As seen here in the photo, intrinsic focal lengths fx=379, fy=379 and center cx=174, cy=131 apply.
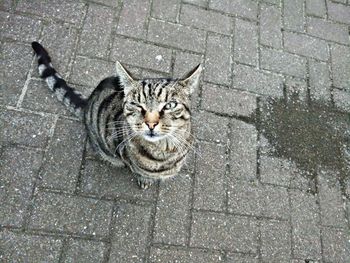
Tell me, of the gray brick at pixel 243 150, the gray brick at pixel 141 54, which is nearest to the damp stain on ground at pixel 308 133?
the gray brick at pixel 243 150

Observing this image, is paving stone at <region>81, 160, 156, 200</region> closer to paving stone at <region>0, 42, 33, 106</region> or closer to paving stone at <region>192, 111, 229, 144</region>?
paving stone at <region>192, 111, 229, 144</region>

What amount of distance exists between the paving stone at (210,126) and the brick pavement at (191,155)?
0.04 feet

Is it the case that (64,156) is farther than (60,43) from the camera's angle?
No

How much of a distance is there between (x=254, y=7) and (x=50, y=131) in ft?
8.33

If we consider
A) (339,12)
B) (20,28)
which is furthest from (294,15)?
(20,28)

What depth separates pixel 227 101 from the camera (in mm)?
3490

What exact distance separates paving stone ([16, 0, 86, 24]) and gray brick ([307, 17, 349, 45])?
2.42 m

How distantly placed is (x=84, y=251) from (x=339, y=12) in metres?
3.69

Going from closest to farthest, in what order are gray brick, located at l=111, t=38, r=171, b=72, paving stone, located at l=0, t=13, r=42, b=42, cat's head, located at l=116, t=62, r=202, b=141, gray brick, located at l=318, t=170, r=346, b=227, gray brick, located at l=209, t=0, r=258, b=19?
cat's head, located at l=116, t=62, r=202, b=141, gray brick, located at l=318, t=170, r=346, b=227, paving stone, located at l=0, t=13, r=42, b=42, gray brick, located at l=111, t=38, r=171, b=72, gray brick, located at l=209, t=0, r=258, b=19

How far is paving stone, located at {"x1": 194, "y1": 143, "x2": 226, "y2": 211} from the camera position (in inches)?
119

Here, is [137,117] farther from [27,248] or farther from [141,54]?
[141,54]

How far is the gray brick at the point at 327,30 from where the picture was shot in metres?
4.09

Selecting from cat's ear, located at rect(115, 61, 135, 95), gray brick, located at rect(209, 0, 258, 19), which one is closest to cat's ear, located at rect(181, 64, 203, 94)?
cat's ear, located at rect(115, 61, 135, 95)

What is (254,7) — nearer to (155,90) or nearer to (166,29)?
(166,29)
